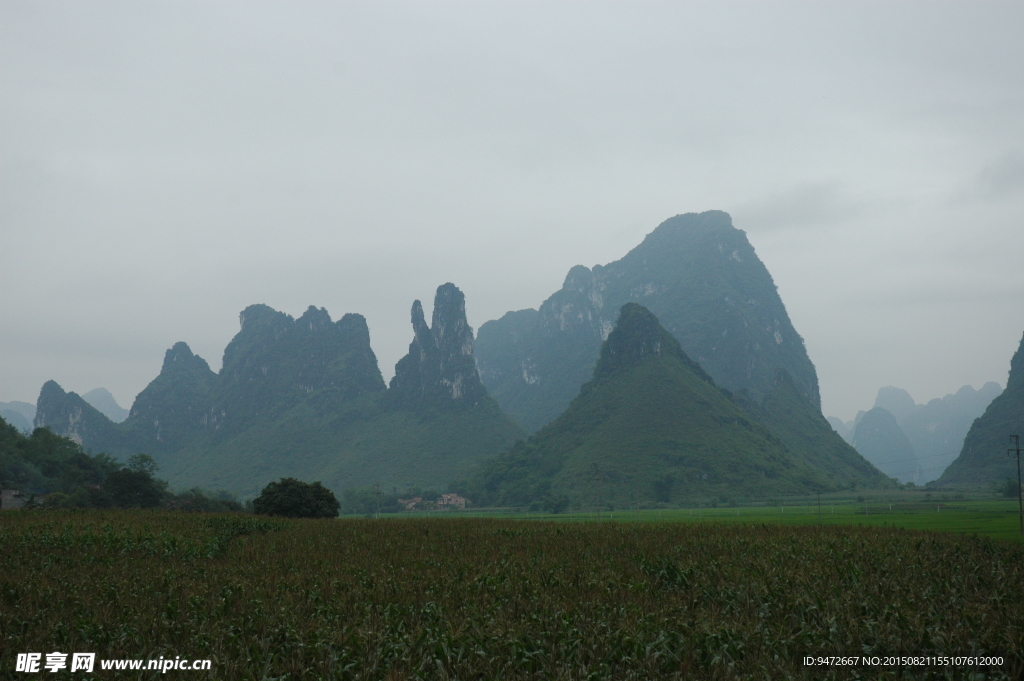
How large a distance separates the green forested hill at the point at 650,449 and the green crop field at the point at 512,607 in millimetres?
105895

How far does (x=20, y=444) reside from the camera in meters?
103

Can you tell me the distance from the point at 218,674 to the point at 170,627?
3.14 metres

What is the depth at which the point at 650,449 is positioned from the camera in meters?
155

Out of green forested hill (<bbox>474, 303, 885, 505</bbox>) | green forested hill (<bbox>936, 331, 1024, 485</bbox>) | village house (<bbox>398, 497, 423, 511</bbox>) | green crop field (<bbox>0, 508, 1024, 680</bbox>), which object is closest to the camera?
green crop field (<bbox>0, 508, 1024, 680</bbox>)

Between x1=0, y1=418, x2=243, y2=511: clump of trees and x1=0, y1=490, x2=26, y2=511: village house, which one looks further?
x1=0, y1=418, x2=243, y2=511: clump of trees

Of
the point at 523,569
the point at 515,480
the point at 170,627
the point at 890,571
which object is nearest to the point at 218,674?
the point at 170,627

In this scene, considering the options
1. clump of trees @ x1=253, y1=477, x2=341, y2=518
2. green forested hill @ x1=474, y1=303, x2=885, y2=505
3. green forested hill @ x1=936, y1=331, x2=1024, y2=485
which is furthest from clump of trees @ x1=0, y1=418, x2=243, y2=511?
green forested hill @ x1=936, y1=331, x2=1024, y2=485

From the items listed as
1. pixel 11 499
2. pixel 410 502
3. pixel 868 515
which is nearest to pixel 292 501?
pixel 11 499

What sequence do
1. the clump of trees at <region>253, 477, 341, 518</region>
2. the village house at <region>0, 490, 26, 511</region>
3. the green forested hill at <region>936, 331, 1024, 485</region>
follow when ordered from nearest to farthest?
the clump of trees at <region>253, 477, 341, 518</region> → the village house at <region>0, 490, 26, 511</region> → the green forested hill at <region>936, 331, 1024, 485</region>

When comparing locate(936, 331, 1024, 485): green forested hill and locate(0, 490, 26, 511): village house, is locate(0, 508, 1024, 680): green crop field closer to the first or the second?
locate(0, 490, 26, 511): village house

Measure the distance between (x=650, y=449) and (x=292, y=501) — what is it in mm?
110127

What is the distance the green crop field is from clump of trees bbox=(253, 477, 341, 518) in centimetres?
3099

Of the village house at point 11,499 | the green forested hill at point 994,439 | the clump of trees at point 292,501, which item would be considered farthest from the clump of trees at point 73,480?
the green forested hill at point 994,439

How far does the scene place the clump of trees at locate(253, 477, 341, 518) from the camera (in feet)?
192
